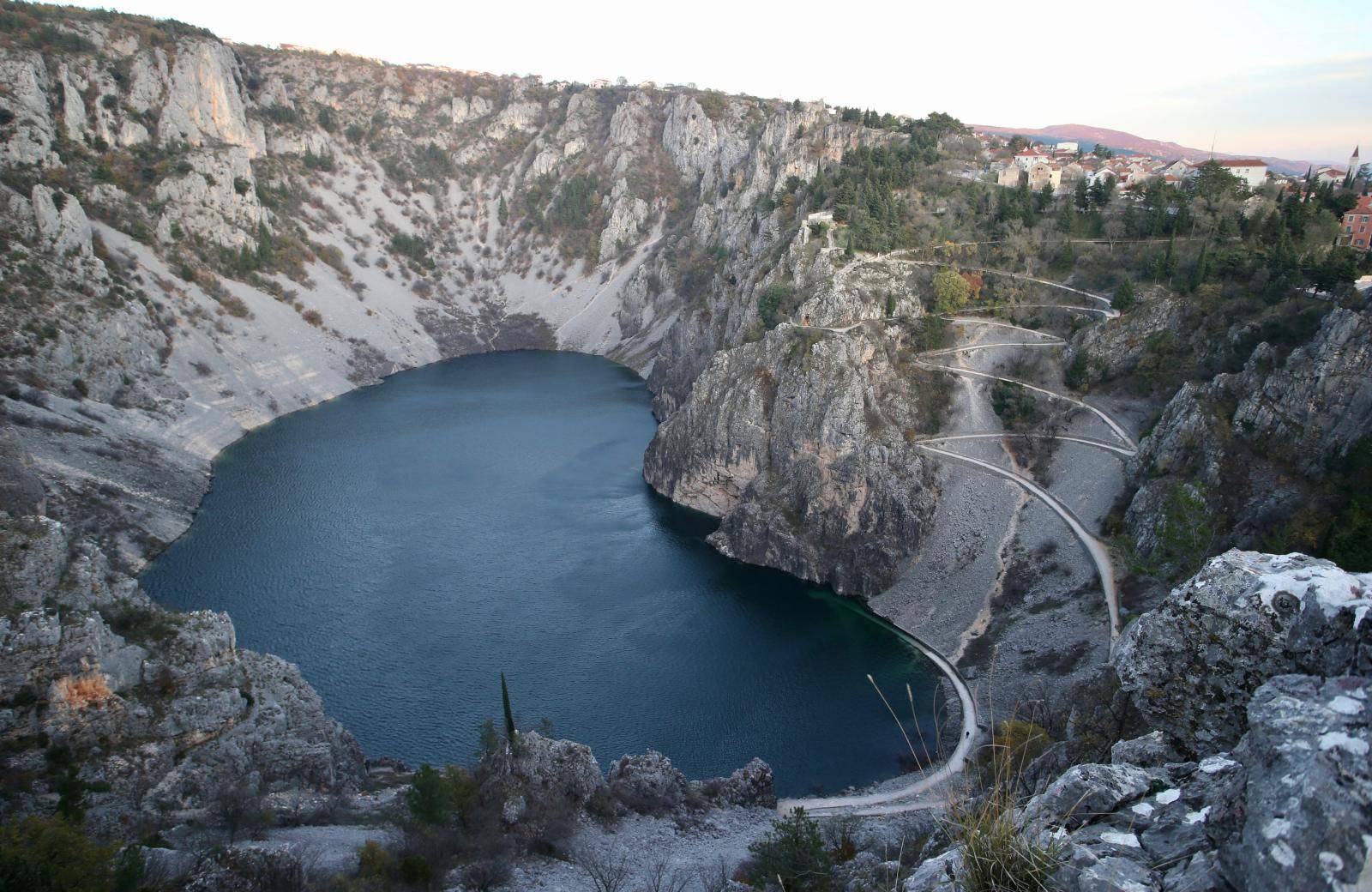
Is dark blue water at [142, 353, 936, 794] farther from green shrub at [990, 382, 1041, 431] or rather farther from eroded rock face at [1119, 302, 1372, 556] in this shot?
green shrub at [990, 382, 1041, 431]

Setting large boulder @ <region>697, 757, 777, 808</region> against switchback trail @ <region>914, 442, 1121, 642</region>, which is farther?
switchback trail @ <region>914, 442, 1121, 642</region>

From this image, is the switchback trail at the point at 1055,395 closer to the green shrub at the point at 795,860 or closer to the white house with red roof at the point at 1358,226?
the white house with red roof at the point at 1358,226

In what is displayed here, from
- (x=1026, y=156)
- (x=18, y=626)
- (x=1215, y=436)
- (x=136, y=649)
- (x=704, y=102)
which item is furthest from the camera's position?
(x=704, y=102)

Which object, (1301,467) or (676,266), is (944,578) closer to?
(1301,467)

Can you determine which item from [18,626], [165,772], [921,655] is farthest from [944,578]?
[18,626]

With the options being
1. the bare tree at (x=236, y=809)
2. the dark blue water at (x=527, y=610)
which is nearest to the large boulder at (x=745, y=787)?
the dark blue water at (x=527, y=610)

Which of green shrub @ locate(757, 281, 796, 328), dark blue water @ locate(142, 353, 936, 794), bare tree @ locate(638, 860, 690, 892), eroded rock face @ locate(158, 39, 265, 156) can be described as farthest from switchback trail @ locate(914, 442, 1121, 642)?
eroded rock face @ locate(158, 39, 265, 156)
